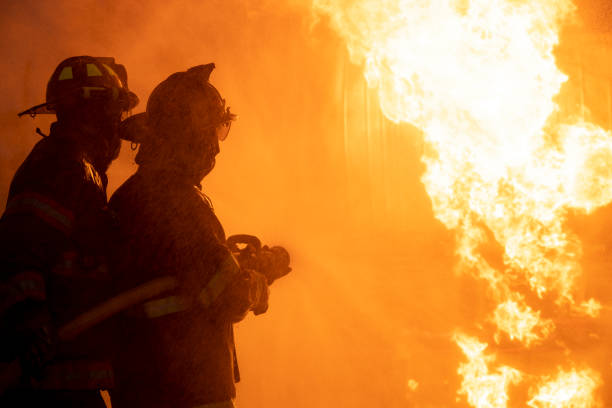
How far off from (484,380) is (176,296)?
5.66 meters

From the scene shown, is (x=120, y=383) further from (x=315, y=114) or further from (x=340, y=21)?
(x=315, y=114)

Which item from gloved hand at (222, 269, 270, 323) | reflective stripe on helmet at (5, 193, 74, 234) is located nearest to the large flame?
gloved hand at (222, 269, 270, 323)

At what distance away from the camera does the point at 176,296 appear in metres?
2.47

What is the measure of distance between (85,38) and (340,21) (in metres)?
3.17

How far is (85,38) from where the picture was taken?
19.6ft

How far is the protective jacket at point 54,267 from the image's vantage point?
7.27 feet

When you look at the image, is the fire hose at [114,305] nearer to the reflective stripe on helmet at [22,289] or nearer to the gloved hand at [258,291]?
the reflective stripe on helmet at [22,289]

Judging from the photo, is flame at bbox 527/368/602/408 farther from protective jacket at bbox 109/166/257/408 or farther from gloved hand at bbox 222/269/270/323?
protective jacket at bbox 109/166/257/408

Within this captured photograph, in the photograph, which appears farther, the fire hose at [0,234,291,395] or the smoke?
the smoke

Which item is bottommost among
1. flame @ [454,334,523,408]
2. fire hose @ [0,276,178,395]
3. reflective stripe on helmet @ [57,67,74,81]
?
fire hose @ [0,276,178,395]

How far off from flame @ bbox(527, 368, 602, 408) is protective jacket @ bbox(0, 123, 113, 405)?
17.7 ft

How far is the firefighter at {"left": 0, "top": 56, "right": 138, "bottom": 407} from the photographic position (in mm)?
2213

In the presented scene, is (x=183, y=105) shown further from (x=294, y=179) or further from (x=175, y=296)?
(x=294, y=179)

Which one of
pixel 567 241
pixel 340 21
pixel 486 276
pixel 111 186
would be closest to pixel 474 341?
pixel 486 276
